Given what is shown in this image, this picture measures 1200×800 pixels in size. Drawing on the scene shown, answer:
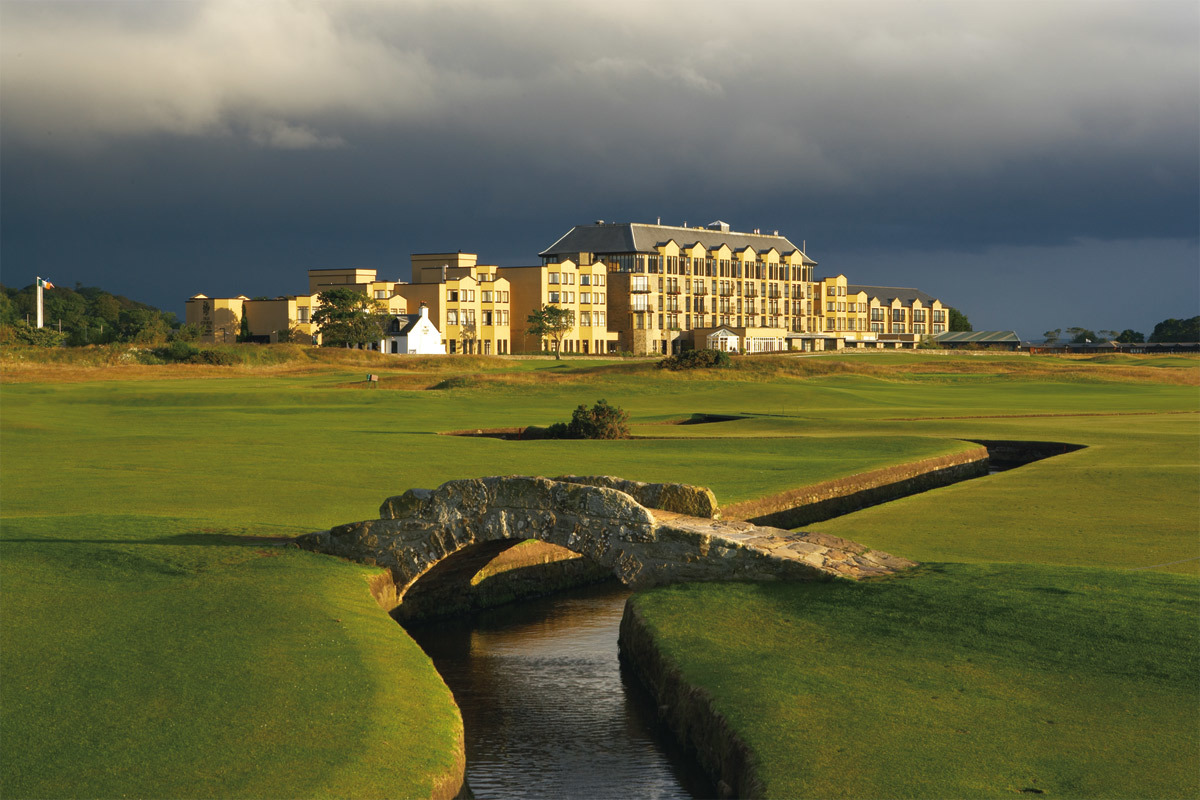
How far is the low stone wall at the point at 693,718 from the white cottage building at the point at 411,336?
403 feet

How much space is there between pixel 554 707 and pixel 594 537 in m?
2.42

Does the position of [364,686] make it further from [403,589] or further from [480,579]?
[480,579]

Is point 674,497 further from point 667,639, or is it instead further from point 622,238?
point 622,238

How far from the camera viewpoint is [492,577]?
18.3 metres

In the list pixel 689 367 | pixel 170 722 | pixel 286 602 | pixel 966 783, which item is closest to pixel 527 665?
pixel 286 602

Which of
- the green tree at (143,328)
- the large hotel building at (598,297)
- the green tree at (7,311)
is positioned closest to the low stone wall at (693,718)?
the green tree at (143,328)

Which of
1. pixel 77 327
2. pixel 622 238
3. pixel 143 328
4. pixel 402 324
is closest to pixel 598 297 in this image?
pixel 622 238

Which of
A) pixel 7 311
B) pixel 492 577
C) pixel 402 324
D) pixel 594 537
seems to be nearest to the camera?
pixel 594 537

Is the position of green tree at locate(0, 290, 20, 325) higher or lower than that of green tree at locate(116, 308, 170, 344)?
higher

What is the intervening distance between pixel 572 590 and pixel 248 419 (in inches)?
1192

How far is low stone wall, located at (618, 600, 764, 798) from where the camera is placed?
31.1ft

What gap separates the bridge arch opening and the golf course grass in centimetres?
149

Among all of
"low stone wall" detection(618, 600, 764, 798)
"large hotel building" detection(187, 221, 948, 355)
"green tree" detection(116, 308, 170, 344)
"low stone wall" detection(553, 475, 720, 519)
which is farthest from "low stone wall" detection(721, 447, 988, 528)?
"large hotel building" detection(187, 221, 948, 355)

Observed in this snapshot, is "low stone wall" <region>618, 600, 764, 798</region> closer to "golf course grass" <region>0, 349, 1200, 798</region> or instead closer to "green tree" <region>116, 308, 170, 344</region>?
"golf course grass" <region>0, 349, 1200, 798</region>
